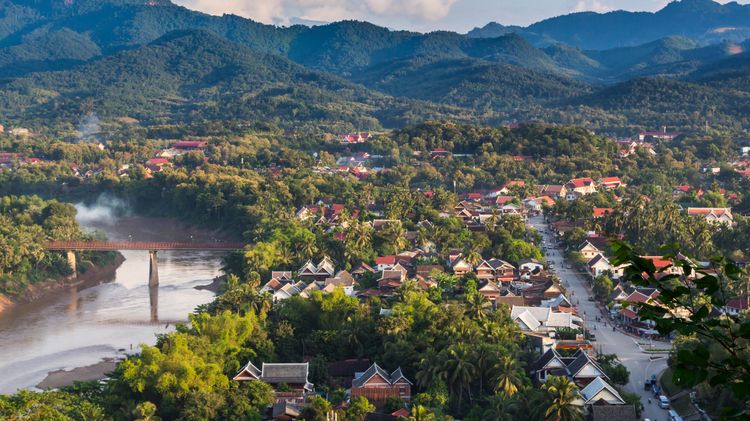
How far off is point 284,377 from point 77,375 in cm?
1016

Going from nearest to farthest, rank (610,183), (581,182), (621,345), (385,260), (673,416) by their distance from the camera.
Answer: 1. (673,416)
2. (621,345)
3. (385,260)
4. (581,182)
5. (610,183)

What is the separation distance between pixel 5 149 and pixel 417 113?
234ft

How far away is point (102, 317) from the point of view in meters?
46.7

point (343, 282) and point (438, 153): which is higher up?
point (438, 153)

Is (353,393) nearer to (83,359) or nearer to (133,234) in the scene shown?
(83,359)

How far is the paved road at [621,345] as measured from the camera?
100 feet

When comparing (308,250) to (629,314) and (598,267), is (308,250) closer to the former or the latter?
(598,267)

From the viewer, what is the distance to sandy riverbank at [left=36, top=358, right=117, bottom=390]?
115ft

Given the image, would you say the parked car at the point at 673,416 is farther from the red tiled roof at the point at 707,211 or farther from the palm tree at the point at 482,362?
the red tiled roof at the point at 707,211

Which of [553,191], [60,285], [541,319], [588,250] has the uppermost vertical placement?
[541,319]

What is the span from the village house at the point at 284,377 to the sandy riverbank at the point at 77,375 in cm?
759

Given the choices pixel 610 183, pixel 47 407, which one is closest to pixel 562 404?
pixel 47 407

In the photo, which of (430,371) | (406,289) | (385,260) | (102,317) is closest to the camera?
(430,371)

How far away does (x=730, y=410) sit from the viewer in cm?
541
